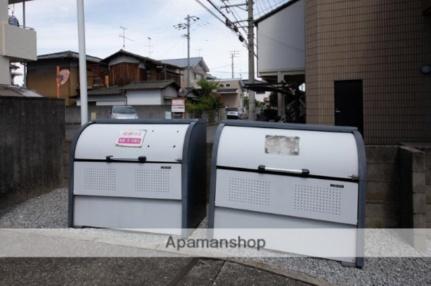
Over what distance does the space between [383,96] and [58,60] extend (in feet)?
98.0

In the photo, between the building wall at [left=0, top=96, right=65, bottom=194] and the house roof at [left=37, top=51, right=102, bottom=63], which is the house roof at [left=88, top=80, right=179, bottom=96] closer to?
the house roof at [left=37, top=51, right=102, bottom=63]

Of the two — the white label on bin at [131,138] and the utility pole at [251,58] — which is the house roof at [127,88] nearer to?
the utility pole at [251,58]

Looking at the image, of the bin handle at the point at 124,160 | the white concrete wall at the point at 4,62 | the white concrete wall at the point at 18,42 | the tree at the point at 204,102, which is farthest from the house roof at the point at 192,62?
the bin handle at the point at 124,160

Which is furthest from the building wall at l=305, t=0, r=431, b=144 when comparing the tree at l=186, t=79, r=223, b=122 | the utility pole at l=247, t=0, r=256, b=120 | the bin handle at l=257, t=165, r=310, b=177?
the tree at l=186, t=79, r=223, b=122

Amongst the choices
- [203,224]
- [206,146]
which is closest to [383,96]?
[206,146]

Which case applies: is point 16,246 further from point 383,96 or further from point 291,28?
point 291,28

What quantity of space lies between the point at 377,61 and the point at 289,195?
18.9 feet

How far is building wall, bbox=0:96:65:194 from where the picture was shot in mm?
5910

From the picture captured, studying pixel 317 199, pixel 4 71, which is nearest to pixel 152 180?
pixel 317 199

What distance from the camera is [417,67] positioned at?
8.02 meters

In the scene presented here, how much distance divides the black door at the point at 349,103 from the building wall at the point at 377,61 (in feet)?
0.41

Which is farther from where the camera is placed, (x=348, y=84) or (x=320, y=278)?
(x=348, y=84)

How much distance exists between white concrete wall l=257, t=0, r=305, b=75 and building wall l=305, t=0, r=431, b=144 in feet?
18.5

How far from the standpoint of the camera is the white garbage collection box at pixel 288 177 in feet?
12.3
